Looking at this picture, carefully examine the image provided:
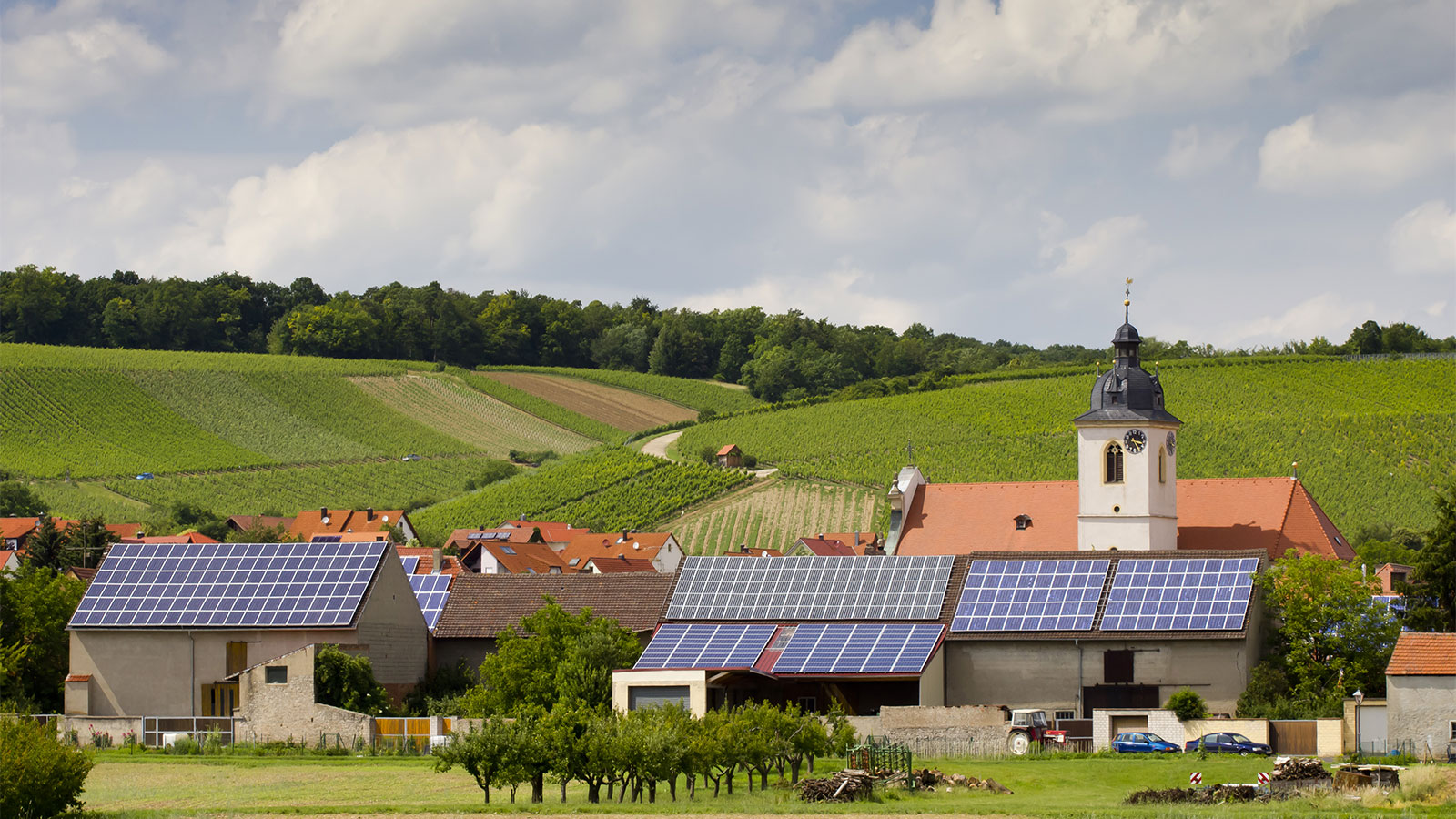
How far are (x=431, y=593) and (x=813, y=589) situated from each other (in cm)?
1292

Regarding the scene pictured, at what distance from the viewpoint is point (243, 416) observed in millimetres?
155750

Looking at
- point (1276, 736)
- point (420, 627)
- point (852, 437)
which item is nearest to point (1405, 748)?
point (1276, 736)

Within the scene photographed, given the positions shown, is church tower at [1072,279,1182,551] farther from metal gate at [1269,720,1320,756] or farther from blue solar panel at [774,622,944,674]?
metal gate at [1269,720,1320,756]

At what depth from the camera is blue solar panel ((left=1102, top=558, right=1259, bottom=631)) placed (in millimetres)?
51531

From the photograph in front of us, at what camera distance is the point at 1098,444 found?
213 ft

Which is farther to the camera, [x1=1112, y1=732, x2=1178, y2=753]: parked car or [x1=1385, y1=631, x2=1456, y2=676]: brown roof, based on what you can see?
[x1=1385, y1=631, x2=1456, y2=676]: brown roof

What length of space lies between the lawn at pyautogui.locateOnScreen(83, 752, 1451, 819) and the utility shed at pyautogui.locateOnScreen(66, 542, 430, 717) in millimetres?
A: 8662

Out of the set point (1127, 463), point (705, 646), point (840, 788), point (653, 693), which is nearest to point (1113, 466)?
→ point (1127, 463)

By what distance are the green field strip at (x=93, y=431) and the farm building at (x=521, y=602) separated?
82.3m

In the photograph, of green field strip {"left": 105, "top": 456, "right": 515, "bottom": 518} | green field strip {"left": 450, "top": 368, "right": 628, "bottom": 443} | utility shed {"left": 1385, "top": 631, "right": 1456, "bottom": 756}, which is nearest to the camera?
utility shed {"left": 1385, "top": 631, "right": 1456, "bottom": 756}

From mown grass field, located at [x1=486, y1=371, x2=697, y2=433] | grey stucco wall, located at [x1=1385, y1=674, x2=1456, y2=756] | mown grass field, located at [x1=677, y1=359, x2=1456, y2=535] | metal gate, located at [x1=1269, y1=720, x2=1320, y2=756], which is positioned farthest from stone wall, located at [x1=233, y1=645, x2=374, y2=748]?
mown grass field, located at [x1=486, y1=371, x2=697, y2=433]

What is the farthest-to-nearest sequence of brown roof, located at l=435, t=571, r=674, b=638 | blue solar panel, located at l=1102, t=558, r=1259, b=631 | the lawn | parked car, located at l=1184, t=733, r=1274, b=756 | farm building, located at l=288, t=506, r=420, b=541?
farm building, located at l=288, t=506, r=420, b=541 < brown roof, located at l=435, t=571, r=674, b=638 < blue solar panel, located at l=1102, t=558, r=1259, b=631 < parked car, located at l=1184, t=733, r=1274, b=756 < the lawn

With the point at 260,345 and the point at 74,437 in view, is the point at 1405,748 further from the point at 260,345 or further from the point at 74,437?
the point at 260,345

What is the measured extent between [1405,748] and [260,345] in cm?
16961
